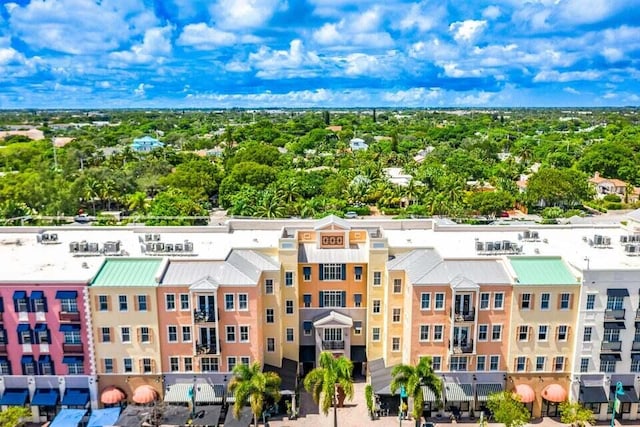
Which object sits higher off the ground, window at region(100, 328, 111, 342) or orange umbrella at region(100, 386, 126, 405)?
window at region(100, 328, 111, 342)

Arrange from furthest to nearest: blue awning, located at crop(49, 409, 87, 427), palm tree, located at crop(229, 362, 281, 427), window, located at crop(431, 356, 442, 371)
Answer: window, located at crop(431, 356, 442, 371) < blue awning, located at crop(49, 409, 87, 427) < palm tree, located at crop(229, 362, 281, 427)

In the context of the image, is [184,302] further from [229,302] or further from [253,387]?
[253,387]

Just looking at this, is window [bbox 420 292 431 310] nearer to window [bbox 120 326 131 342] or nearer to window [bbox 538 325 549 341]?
window [bbox 538 325 549 341]

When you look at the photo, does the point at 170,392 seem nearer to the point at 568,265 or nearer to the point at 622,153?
the point at 568,265

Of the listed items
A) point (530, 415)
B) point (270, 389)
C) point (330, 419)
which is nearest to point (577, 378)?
point (530, 415)

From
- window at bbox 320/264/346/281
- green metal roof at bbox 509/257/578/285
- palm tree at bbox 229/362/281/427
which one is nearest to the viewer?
palm tree at bbox 229/362/281/427

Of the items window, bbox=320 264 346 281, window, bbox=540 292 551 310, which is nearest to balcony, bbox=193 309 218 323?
window, bbox=320 264 346 281

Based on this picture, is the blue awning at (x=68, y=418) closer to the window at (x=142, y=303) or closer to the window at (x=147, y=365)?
the window at (x=147, y=365)

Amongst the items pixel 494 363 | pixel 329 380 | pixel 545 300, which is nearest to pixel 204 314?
pixel 329 380
